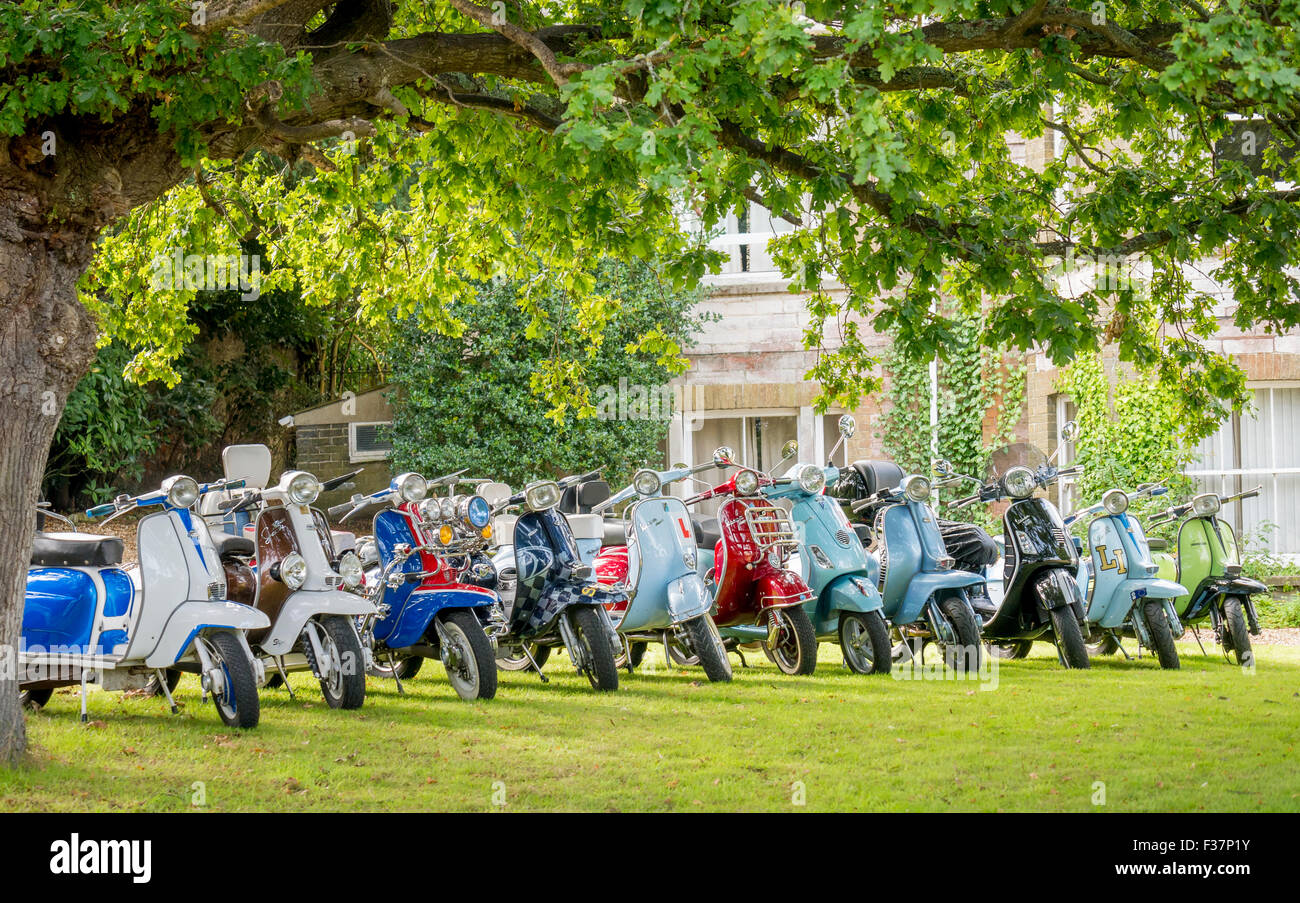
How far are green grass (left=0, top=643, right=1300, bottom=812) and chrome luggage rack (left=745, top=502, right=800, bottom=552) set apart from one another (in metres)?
0.82

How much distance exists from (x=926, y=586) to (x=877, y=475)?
137cm

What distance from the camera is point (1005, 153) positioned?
895 centimetres

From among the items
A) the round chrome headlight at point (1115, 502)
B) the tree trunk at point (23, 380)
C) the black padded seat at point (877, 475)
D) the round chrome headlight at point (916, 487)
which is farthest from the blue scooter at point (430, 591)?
the round chrome headlight at point (1115, 502)

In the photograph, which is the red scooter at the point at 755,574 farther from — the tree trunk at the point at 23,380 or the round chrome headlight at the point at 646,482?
the tree trunk at the point at 23,380

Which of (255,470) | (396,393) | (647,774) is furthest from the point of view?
(396,393)

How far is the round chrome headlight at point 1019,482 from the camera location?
840 centimetres

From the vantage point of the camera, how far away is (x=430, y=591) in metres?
7.31

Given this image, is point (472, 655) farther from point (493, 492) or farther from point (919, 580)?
point (919, 580)

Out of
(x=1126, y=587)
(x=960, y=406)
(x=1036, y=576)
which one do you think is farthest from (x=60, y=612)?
(x=960, y=406)
